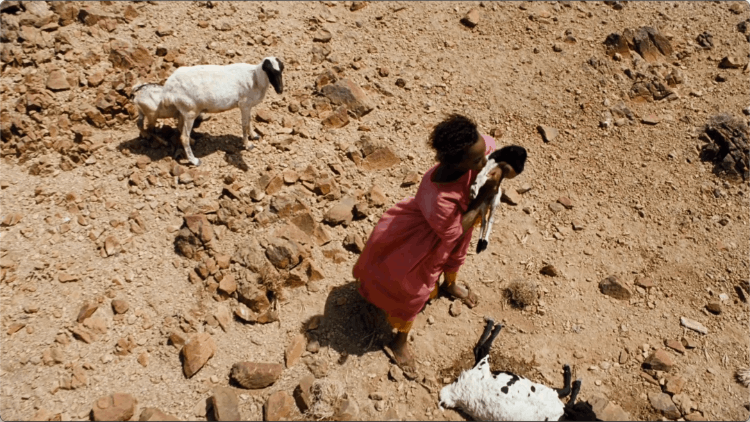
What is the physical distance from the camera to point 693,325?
3994 mm

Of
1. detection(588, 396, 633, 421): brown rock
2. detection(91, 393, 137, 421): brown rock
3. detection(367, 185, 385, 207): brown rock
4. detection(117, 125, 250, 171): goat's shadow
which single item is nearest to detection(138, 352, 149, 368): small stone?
detection(91, 393, 137, 421): brown rock

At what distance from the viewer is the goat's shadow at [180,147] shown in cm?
468

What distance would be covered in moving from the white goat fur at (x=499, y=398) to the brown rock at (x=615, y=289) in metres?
1.24

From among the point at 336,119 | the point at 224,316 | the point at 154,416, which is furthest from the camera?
the point at 336,119

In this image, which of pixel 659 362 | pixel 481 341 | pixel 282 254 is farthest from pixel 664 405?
pixel 282 254

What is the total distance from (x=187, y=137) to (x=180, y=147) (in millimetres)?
326

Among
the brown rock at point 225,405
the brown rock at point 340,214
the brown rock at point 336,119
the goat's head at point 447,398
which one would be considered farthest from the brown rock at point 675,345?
the brown rock at point 336,119

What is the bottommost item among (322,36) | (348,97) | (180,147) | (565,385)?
(565,385)

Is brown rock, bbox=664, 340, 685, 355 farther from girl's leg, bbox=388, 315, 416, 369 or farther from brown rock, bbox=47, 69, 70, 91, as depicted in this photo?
brown rock, bbox=47, 69, 70, 91

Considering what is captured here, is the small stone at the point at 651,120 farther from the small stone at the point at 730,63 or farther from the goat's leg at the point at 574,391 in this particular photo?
the goat's leg at the point at 574,391

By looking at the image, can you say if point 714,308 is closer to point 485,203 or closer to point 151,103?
point 485,203

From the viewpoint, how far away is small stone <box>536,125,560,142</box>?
17.4 feet

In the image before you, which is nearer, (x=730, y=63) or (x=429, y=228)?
(x=429, y=228)

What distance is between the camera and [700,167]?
5.04 meters
